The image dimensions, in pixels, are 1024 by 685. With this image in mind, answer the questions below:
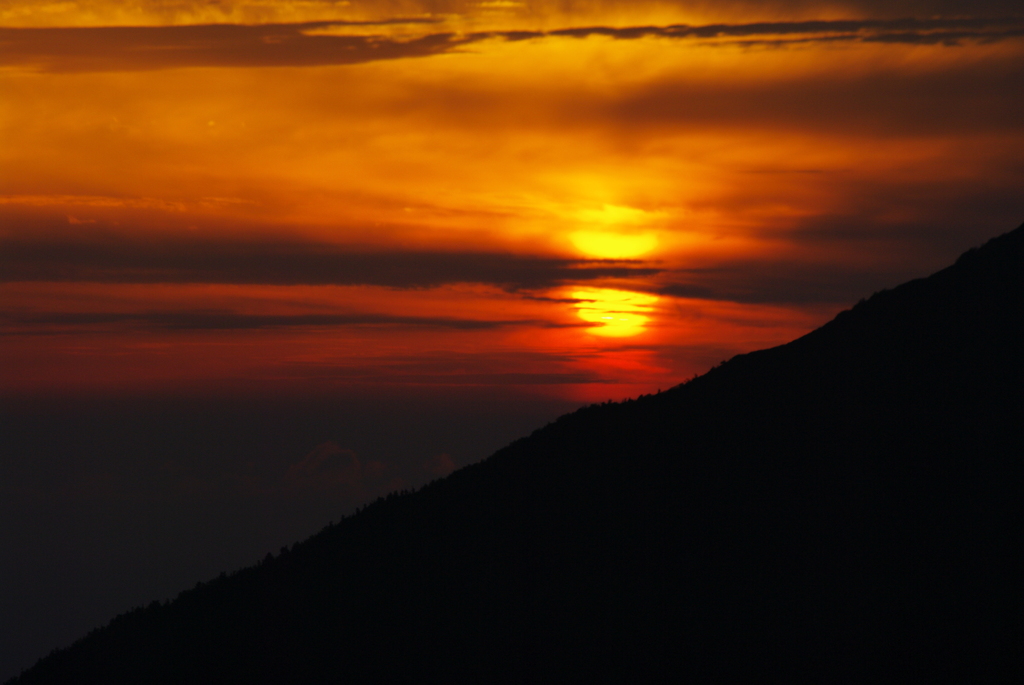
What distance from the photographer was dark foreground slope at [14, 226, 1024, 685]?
1838 cm

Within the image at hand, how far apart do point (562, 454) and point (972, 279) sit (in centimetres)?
1455

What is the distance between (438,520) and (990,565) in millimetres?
17293

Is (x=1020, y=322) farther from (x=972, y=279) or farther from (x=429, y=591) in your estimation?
(x=429, y=591)

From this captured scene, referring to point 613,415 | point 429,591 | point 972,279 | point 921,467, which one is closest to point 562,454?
point 613,415

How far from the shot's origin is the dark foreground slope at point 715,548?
18375 millimetres

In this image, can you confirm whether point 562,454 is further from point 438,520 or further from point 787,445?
point 787,445

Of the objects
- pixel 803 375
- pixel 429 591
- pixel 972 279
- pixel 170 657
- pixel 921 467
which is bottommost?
pixel 170 657

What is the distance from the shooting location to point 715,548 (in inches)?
867

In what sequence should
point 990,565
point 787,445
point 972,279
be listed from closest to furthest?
point 990,565 → point 787,445 → point 972,279

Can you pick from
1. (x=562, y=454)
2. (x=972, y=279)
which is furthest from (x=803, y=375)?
(x=562, y=454)

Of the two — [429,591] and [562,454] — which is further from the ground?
[562,454]

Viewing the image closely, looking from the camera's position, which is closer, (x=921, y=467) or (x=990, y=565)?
(x=990, y=565)

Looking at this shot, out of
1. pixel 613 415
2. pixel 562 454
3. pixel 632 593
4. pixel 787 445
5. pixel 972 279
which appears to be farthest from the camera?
pixel 613 415

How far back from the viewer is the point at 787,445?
2538cm
